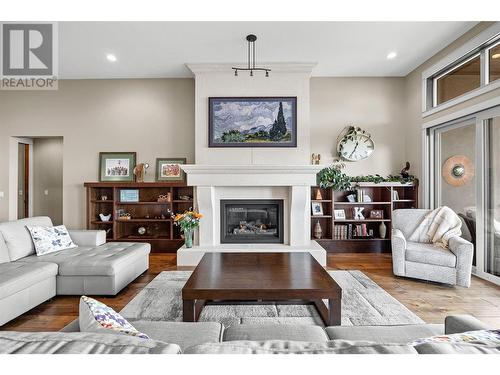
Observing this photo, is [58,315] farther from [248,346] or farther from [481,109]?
[481,109]

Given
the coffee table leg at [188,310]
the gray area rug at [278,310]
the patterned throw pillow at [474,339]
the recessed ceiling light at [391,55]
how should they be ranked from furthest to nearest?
the recessed ceiling light at [391,55] → the gray area rug at [278,310] → the coffee table leg at [188,310] → the patterned throw pillow at [474,339]

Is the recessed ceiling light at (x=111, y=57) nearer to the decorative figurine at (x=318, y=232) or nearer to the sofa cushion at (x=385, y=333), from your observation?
the decorative figurine at (x=318, y=232)

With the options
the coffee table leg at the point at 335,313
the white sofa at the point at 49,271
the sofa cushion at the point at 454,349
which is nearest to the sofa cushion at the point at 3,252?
the white sofa at the point at 49,271

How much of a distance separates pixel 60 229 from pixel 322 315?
3.00 metres

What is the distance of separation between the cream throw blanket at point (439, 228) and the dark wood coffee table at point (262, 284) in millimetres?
1738

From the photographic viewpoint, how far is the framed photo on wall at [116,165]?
16.5 ft

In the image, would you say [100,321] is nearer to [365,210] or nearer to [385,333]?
[385,333]

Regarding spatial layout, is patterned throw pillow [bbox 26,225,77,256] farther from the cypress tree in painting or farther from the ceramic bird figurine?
the ceramic bird figurine

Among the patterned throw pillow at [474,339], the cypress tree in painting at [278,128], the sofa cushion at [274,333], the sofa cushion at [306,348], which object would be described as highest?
the cypress tree in painting at [278,128]

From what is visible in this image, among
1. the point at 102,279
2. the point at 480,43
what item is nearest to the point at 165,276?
the point at 102,279

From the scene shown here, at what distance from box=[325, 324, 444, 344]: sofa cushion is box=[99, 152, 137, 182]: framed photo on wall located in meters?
4.50

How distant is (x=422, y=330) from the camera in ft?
4.46
